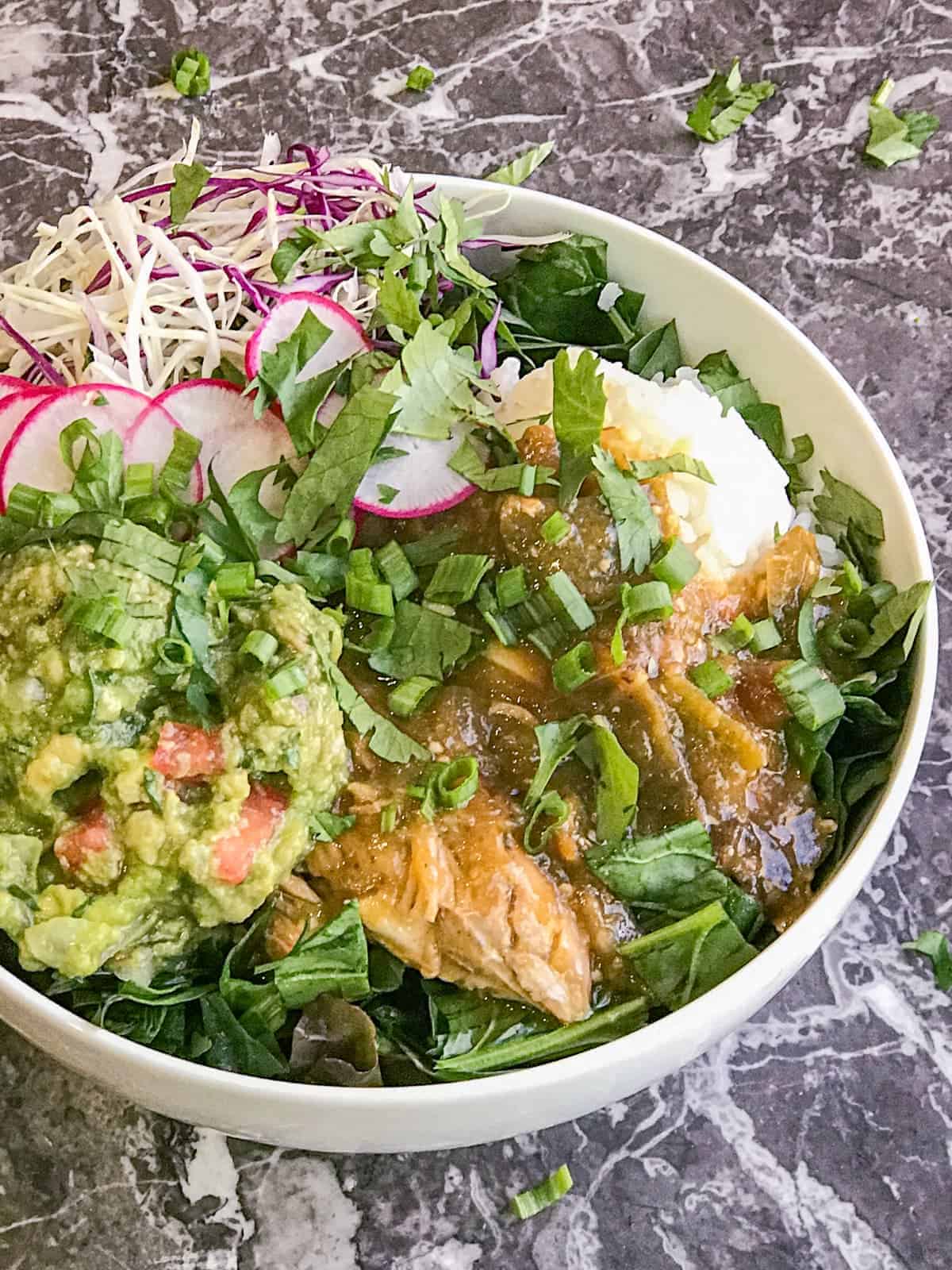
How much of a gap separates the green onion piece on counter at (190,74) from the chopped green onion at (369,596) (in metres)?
1.79

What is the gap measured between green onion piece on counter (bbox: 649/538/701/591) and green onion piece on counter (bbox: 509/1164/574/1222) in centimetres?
91

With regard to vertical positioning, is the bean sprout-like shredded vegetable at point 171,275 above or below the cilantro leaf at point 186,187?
below

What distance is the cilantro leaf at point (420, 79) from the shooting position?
3.18 metres

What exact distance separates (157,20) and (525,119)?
970 millimetres

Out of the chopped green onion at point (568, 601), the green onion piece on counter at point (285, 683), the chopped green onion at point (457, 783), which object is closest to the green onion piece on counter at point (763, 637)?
the chopped green onion at point (568, 601)

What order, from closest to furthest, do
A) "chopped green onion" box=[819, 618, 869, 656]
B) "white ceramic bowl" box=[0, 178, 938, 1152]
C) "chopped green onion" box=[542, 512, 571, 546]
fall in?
1. "white ceramic bowl" box=[0, 178, 938, 1152]
2. "chopped green onion" box=[542, 512, 571, 546]
3. "chopped green onion" box=[819, 618, 869, 656]

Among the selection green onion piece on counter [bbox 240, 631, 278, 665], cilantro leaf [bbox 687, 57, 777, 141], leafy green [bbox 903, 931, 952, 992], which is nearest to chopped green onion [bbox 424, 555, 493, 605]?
green onion piece on counter [bbox 240, 631, 278, 665]

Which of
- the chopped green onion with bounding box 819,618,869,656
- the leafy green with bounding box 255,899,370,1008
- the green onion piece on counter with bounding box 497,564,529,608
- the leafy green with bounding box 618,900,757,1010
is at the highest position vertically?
the green onion piece on counter with bounding box 497,564,529,608

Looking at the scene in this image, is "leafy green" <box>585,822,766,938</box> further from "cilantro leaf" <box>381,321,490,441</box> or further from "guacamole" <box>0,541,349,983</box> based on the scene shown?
"cilantro leaf" <box>381,321,490,441</box>

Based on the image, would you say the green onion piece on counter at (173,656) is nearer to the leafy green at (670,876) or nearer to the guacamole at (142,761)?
the guacamole at (142,761)

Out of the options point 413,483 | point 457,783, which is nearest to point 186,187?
point 413,483

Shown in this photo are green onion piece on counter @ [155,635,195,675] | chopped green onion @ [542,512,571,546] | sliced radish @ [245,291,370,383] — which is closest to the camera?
green onion piece on counter @ [155,635,195,675]

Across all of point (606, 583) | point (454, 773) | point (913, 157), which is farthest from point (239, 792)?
point (913, 157)

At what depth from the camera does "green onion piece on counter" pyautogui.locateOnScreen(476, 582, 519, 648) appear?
1.94 meters
